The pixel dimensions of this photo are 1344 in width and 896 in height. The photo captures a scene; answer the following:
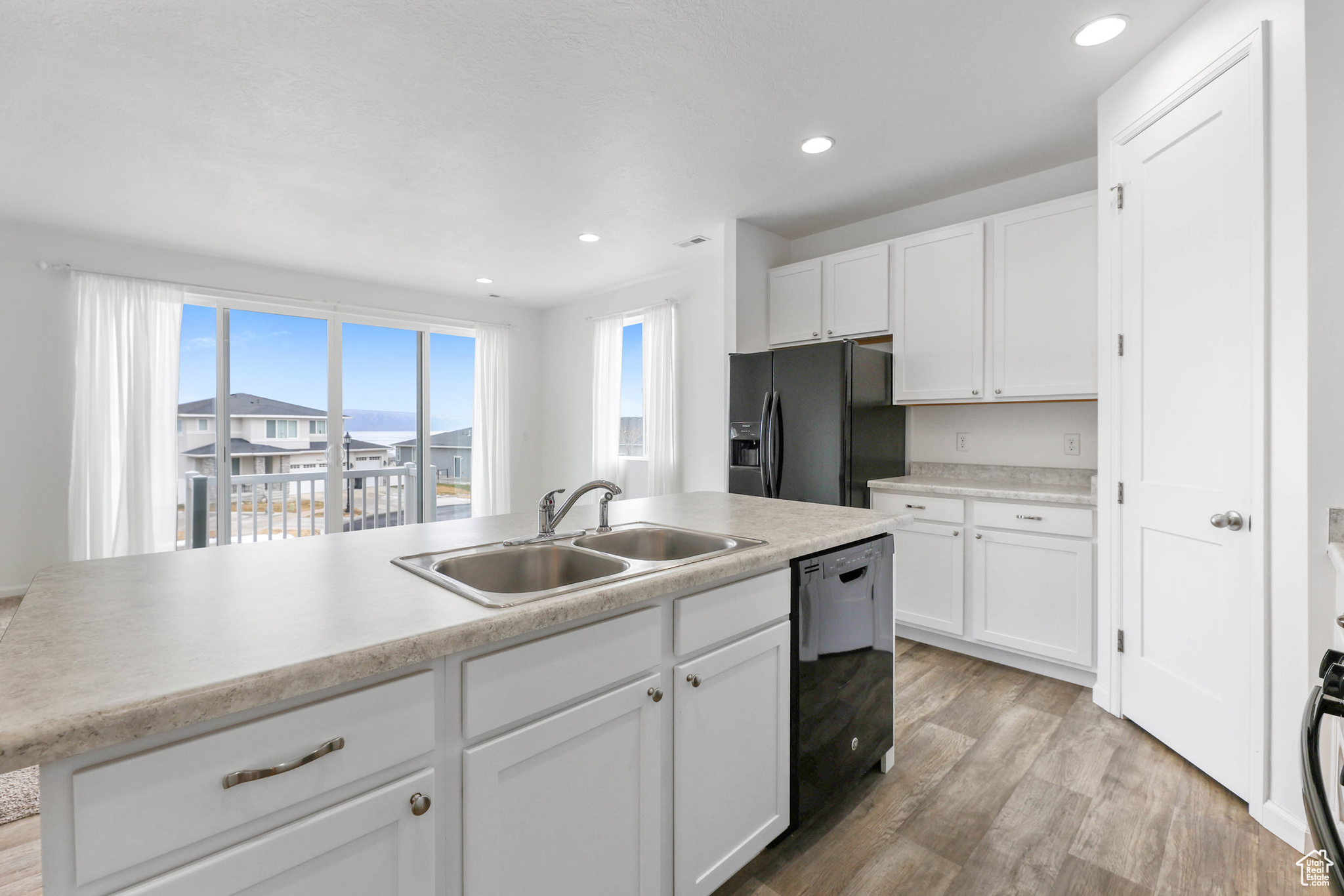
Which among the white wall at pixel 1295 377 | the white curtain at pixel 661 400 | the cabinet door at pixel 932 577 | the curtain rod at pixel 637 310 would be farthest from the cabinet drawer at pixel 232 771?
the curtain rod at pixel 637 310

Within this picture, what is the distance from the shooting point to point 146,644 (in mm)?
823

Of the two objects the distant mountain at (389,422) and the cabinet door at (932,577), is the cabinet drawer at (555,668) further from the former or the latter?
the distant mountain at (389,422)

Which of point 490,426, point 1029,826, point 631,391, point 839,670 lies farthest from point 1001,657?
point 490,426

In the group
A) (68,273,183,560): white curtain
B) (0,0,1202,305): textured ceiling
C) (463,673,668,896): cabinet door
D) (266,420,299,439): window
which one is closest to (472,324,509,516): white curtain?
(266,420,299,439): window

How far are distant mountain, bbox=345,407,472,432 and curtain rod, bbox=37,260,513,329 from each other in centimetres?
91

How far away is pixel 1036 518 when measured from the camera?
276cm

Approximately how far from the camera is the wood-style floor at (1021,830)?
153 centimetres

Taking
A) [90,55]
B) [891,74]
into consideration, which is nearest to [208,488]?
[90,55]

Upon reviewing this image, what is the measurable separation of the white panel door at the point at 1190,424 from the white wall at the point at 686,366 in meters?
2.26

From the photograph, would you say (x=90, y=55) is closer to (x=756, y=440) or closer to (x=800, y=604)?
(x=800, y=604)

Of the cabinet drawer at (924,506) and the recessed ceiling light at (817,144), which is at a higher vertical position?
the recessed ceiling light at (817,144)

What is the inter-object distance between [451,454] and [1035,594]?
17.1 feet

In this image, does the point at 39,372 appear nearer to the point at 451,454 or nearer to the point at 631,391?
the point at 451,454

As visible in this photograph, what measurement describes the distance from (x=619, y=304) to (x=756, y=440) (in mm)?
2626
